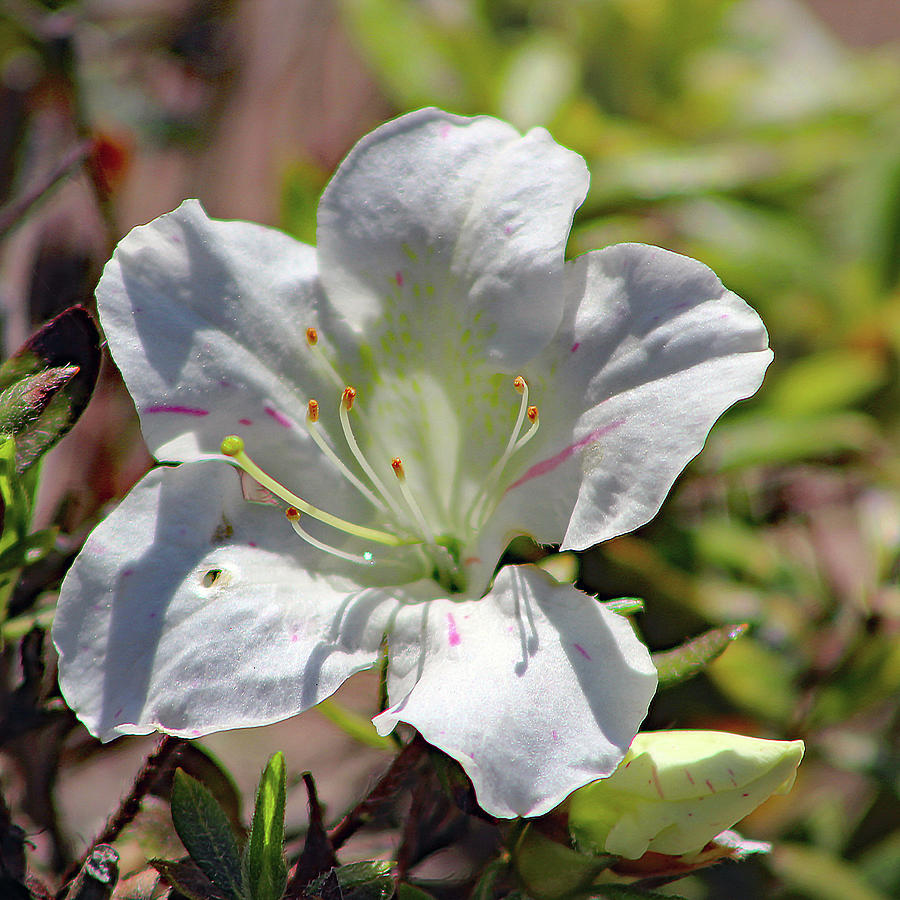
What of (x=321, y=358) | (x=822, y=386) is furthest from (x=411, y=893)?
(x=822, y=386)

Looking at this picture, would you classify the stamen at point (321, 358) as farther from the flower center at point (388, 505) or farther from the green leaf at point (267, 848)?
the green leaf at point (267, 848)

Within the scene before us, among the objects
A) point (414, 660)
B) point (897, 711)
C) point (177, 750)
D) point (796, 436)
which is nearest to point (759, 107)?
point (796, 436)

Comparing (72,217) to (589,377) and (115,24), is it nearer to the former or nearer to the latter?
(589,377)

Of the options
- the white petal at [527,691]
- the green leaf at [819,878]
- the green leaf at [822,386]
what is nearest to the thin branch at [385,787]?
the white petal at [527,691]

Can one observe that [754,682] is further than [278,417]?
Yes

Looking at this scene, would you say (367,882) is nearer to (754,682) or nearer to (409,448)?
(409,448)
